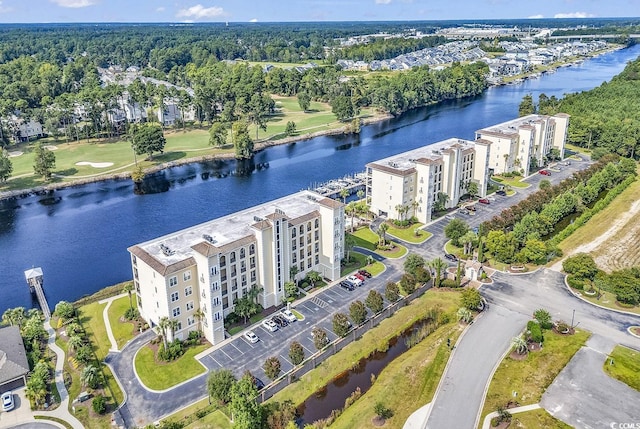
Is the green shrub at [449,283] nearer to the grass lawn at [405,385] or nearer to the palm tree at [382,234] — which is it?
the grass lawn at [405,385]

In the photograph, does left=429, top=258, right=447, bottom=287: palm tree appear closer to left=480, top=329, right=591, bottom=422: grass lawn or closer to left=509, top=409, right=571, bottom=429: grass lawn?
left=480, top=329, right=591, bottom=422: grass lawn

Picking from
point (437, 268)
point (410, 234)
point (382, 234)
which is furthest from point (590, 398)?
point (410, 234)

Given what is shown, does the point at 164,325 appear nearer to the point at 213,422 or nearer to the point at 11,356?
the point at 213,422

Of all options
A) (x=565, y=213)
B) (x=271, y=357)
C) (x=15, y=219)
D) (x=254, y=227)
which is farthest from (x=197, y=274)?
(x=565, y=213)

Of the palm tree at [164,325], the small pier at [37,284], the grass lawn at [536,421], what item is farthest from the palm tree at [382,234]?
the small pier at [37,284]

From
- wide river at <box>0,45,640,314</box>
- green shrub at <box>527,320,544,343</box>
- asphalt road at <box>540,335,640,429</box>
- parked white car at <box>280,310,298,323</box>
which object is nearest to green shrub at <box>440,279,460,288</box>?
green shrub at <box>527,320,544,343</box>

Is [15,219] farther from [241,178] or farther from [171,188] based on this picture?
[241,178]

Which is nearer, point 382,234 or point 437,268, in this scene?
point 437,268
